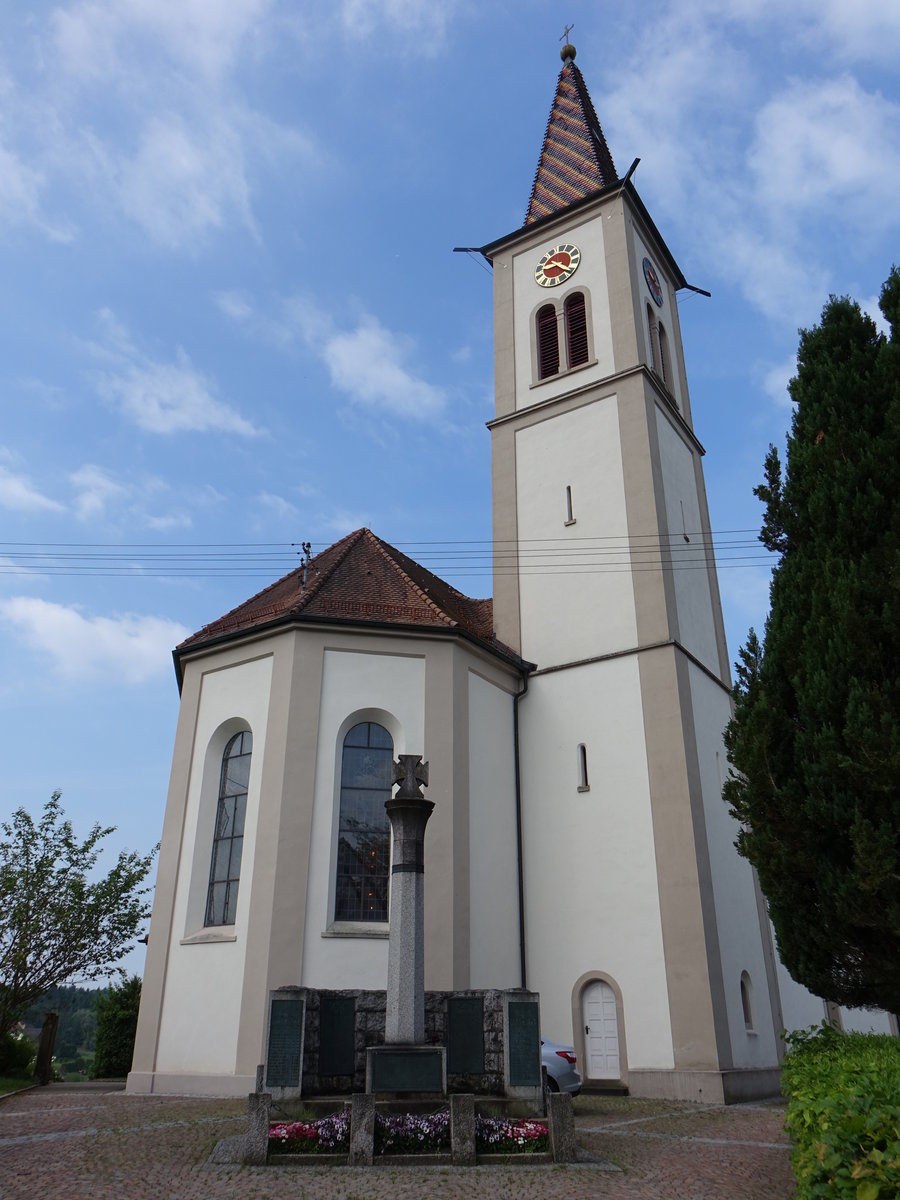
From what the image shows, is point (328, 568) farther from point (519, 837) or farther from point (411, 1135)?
point (411, 1135)

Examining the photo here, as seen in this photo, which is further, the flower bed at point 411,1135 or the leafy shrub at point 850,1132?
the flower bed at point 411,1135

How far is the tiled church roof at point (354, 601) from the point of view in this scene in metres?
16.8

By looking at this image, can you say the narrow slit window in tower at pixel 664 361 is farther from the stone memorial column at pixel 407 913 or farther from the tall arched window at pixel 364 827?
the stone memorial column at pixel 407 913

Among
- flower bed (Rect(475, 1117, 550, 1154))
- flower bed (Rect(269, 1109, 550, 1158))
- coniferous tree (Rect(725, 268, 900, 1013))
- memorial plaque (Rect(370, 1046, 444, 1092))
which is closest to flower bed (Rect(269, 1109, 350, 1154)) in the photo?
flower bed (Rect(269, 1109, 550, 1158))

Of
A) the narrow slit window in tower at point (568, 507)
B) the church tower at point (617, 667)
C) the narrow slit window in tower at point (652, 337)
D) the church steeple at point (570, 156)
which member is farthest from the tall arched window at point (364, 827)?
the church steeple at point (570, 156)

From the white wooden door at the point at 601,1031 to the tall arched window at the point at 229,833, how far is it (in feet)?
20.2

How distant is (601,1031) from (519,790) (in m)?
4.37

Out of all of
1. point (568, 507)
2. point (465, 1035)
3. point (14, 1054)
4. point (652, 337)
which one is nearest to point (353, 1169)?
point (465, 1035)

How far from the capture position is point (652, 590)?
59.1ft

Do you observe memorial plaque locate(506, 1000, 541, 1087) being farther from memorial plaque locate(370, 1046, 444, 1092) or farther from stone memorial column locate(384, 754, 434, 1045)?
stone memorial column locate(384, 754, 434, 1045)

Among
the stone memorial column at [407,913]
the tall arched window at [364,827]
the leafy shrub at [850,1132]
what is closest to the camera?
the leafy shrub at [850,1132]

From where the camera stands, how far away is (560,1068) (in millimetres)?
13078

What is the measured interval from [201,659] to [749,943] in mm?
11253

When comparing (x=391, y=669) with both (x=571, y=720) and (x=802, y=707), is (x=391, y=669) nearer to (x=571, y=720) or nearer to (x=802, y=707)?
(x=571, y=720)
